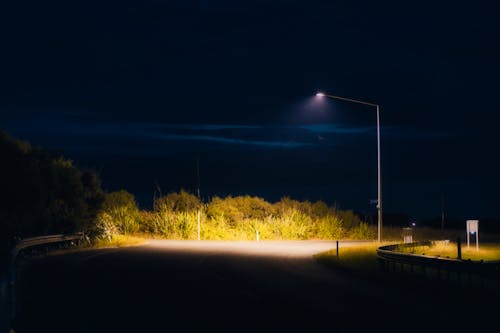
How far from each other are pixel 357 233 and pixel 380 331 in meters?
38.1

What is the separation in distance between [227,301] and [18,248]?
968cm

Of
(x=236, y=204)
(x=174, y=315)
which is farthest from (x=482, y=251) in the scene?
(x=174, y=315)

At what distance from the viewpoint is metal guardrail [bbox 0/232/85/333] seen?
32.8 ft

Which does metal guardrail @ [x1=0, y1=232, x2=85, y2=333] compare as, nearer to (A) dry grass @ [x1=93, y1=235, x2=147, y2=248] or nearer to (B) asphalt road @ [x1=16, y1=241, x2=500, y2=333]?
(B) asphalt road @ [x1=16, y1=241, x2=500, y2=333]

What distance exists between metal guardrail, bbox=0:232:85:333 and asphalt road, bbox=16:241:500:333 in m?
0.65

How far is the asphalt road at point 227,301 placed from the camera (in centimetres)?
1161

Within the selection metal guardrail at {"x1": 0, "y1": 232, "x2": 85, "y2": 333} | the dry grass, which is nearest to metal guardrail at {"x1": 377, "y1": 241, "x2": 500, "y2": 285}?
metal guardrail at {"x1": 0, "y1": 232, "x2": 85, "y2": 333}

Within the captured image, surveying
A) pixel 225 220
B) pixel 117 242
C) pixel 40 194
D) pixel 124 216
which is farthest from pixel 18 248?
pixel 225 220

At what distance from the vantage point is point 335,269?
2314cm

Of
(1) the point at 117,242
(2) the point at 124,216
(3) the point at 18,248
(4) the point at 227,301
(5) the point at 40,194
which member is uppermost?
(5) the point at 40,194

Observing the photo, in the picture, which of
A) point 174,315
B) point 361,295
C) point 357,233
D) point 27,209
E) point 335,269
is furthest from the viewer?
point 357,233

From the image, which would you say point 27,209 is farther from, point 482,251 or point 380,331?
point 380,331

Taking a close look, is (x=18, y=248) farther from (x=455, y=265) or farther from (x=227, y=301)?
(x=455, y=265)

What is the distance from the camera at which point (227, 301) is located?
1468 cm
